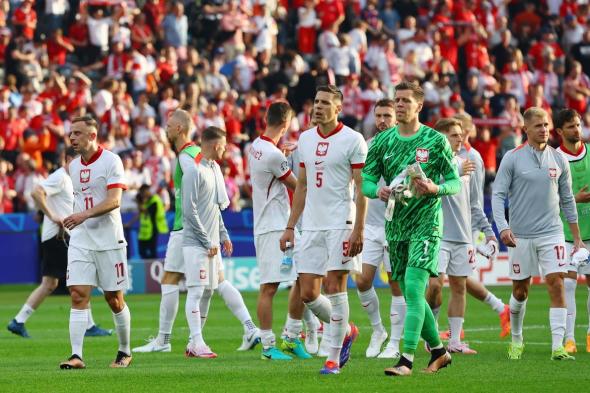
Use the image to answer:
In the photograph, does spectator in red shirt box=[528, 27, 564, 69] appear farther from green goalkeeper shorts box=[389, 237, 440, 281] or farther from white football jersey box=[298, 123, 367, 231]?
green goalkeeper shorts box=[389, 237, 440, 281]

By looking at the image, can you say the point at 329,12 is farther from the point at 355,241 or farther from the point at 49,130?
the point at 355,241

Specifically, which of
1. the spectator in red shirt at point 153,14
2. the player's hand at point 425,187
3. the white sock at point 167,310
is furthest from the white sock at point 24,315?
the spectator in red shirt at point 153,14

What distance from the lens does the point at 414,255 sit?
37.4 feet

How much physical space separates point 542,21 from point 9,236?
1875cm

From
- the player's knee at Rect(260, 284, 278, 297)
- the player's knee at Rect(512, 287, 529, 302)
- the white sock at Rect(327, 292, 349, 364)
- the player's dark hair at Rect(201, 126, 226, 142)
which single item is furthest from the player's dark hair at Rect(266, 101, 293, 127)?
the player's knee at Rect(512, 287, 529, 302)

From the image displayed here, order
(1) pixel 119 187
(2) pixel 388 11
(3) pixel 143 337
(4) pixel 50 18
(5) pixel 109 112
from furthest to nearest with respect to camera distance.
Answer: (2) pixel 388 11 < (4) pixel 50 18 < (5) pixel 109 112 < (3) pixel 143 337 < (1) pixel 119 187

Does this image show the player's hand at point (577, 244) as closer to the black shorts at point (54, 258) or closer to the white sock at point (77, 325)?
the white sock at point (77, 325)

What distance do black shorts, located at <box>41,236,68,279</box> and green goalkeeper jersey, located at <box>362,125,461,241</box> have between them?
7.45m

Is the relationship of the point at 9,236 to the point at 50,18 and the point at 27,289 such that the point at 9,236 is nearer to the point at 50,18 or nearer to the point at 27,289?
the point at 27,289

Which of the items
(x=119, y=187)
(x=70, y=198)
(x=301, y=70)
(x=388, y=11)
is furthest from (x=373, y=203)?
(x=388, y=11)

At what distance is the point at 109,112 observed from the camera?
2953 centimetres

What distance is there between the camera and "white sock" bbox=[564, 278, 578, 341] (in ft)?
48.1

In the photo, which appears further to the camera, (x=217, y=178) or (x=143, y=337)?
(x=143, y=337)

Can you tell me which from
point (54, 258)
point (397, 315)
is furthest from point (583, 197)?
point (54, 258)
